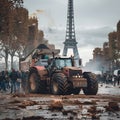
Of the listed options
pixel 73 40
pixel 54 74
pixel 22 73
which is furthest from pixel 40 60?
pixel 73 40

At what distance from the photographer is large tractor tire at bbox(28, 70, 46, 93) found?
26.2 metres

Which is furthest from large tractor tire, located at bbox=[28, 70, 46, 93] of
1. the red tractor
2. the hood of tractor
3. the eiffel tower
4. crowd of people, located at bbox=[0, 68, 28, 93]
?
the eiffel tower

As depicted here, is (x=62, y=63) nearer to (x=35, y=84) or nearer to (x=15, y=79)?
(x=35, y=84)

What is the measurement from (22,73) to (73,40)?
14688 centimetres

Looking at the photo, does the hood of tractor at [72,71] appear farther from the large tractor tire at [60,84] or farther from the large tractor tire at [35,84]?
the large tractor tire at [35,84]

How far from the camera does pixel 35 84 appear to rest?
27.0m

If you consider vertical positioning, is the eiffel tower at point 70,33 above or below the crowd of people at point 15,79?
above

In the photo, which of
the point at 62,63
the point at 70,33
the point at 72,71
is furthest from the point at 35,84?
the point at 70,33

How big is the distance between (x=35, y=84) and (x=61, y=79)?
12.2 ft

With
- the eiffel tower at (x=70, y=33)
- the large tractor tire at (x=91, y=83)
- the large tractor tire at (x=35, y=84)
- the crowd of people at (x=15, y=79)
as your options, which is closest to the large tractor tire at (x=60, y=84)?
the large tractor tire at (x=91, y=83)

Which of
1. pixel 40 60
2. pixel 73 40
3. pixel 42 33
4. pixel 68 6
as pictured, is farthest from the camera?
pixel 68 6

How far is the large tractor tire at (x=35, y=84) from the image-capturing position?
26164mm

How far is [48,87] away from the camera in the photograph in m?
26.2

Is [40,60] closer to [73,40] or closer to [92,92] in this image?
[92,92]
